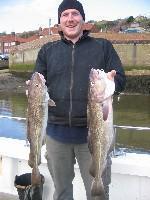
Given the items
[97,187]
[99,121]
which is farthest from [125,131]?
[99,121]

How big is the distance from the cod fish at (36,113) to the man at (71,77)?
0.89 ft

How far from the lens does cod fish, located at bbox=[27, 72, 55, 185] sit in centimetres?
372

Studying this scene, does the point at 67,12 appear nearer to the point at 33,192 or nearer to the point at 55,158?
the point at 55,158

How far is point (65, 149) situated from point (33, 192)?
114cm

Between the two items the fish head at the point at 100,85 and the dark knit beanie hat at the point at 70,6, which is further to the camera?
the dark knit beanie hat at the point at 70,6

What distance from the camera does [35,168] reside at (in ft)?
12.9

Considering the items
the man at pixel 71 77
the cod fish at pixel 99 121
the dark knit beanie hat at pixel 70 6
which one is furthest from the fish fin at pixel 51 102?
the dark knit beanie hat at pixel 70 6

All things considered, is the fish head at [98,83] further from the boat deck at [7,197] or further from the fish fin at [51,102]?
the boat deck at [7,197]

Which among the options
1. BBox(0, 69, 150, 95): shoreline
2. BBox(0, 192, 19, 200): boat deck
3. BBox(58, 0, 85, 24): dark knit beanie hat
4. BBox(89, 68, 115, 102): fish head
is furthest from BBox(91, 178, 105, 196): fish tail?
BBox(0, 69, 150, 95): shoreline

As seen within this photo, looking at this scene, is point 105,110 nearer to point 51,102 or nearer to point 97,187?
point 51,102

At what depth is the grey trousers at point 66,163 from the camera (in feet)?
13.4

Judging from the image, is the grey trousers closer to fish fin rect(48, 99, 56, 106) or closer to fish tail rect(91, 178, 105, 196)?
fish tail rect(91, 178, 105, 196)

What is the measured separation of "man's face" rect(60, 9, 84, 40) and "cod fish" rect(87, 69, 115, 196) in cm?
68

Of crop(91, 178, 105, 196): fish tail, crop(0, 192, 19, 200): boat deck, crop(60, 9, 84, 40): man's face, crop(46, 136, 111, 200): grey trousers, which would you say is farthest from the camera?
crop(0, 192, 19, 200): boat deck
